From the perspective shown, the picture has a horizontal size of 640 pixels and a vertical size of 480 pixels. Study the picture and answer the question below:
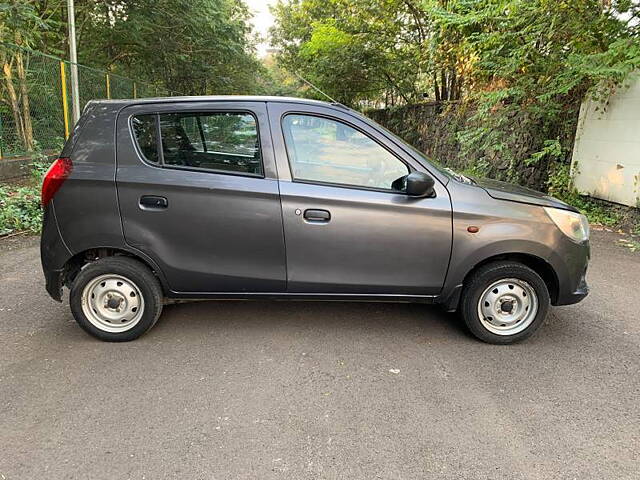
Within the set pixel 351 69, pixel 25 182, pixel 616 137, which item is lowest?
pixel 25 182

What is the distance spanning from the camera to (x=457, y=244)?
3334mm

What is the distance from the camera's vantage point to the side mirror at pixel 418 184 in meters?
3.19

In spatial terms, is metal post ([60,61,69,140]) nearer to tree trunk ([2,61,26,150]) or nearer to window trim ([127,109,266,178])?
tree trunk ([2,61,26,150])

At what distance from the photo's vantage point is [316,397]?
9.29 feet

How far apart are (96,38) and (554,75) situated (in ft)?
54.5

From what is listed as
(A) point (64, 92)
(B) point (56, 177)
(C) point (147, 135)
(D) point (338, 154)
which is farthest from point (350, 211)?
(A) point (64, 92)

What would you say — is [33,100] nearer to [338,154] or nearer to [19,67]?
[19,67]

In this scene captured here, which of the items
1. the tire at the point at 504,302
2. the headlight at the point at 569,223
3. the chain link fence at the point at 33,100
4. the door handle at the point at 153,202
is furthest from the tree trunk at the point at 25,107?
the headlight at the point at 569,223

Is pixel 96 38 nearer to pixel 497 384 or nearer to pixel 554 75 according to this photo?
pixel 554 75

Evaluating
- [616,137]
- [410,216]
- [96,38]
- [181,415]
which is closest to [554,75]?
[616,137]

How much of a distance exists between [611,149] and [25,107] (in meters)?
11.1

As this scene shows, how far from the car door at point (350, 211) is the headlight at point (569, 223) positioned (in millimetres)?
814

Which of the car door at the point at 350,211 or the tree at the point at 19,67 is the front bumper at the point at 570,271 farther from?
the tree at the point at 19,67

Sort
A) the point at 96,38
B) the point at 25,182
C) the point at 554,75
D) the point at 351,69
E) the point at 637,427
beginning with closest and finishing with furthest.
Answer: the point at 637,427, the point at 554,75, the point at 25,182, the point at 96,38, the point at 351,69
